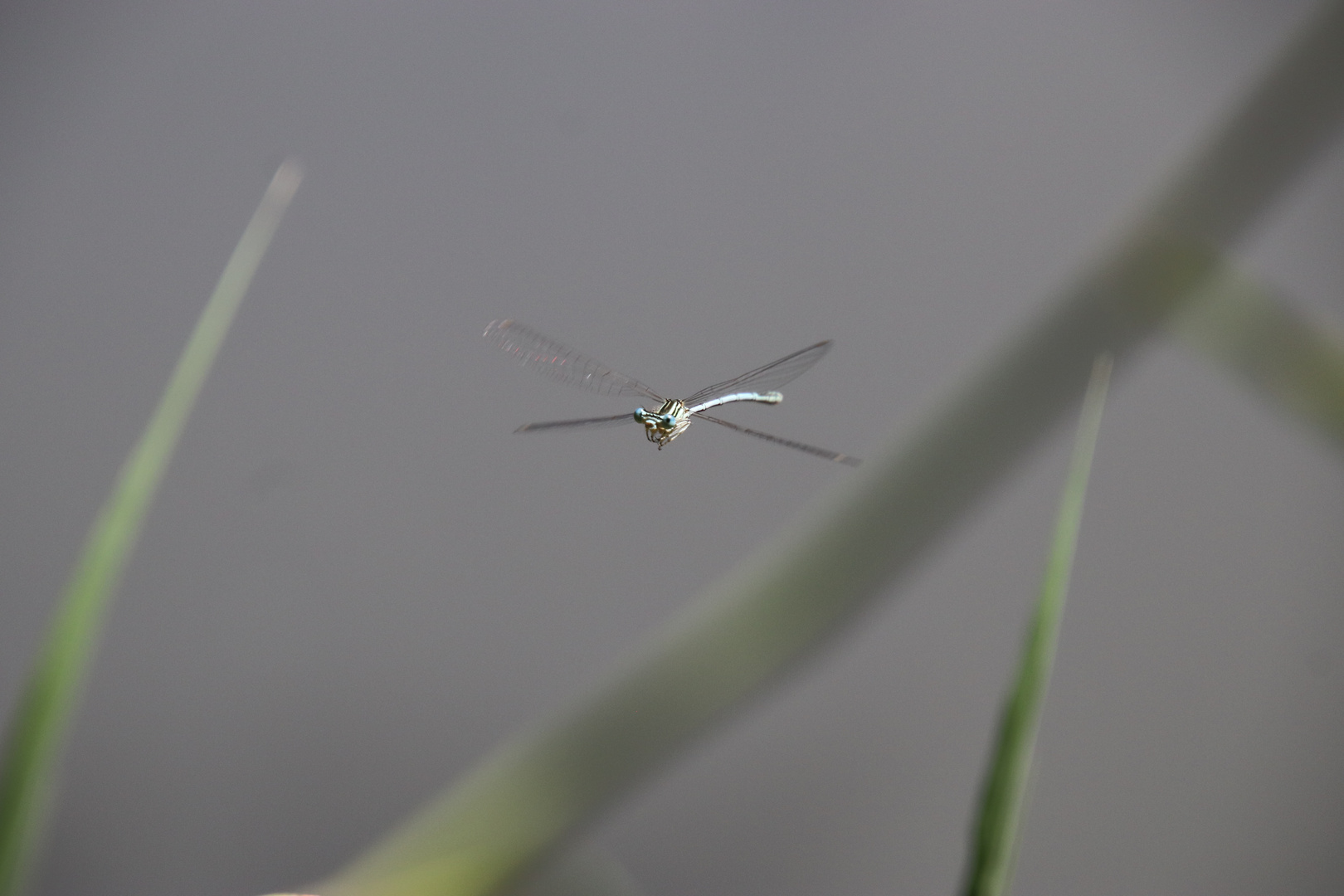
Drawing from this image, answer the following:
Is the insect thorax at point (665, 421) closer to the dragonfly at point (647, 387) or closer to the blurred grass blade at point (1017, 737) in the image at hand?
the dragonfly at point (647, 387)

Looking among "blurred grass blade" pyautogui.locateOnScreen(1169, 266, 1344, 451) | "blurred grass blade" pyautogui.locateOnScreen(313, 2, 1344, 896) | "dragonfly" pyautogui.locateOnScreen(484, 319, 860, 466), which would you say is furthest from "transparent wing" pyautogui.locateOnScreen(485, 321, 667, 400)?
"blurred grass blade" pyautogui.locateOnScreen(1169, 266, 1344, 451)

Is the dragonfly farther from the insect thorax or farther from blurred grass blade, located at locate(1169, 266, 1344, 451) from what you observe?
blurred grass blade, located at locate(1169, 266, 1344, 451)

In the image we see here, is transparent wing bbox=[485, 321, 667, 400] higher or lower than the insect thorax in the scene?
higher

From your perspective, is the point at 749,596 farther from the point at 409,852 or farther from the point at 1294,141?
the point at 1294,141

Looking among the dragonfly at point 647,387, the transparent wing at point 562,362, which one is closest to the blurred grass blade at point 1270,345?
the dragonfly at point 647,387

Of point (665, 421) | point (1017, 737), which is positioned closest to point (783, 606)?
point (665, 421)

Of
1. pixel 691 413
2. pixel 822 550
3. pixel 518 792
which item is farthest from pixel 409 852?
pixel 691 413
